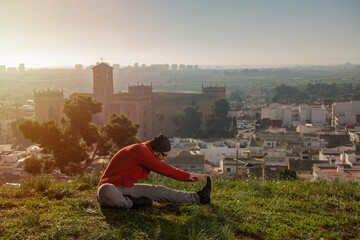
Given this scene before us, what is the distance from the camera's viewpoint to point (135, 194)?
11.1 feet

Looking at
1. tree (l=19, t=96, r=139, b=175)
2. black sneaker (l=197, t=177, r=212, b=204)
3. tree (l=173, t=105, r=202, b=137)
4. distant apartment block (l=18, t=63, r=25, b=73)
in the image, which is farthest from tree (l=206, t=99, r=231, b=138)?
distant apartment block (l=18, t=63, r=25, b=73)

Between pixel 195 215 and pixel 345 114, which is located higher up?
pixel 195 215

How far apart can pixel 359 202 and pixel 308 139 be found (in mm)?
19916

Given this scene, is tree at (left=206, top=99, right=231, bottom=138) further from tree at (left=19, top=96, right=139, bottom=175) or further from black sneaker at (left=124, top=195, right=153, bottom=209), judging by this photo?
black sneaker at (left=124, top=195, right=153, bottom=209)

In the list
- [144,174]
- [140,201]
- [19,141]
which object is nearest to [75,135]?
[144,174]

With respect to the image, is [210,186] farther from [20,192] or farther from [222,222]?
[20,192]

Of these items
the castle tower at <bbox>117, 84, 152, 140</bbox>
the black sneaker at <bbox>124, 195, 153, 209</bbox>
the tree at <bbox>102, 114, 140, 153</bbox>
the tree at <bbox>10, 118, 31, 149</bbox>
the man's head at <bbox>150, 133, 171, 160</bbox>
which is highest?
the man's head at <bbox>150, 133, 171, 160</bbox>

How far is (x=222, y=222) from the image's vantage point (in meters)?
3.00

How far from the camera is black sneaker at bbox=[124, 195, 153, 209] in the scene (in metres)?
3.21

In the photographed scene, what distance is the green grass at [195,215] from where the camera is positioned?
2713 mm

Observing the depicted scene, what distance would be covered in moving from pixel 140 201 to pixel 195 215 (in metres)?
0.44

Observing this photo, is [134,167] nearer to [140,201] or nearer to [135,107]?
[140,201]

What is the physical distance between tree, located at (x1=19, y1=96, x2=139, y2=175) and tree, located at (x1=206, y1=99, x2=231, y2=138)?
72.3 ft

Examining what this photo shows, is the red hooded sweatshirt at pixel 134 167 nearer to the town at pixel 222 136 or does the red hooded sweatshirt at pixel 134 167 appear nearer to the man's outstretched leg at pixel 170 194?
the man's outstretched leg at pixel 170 194
